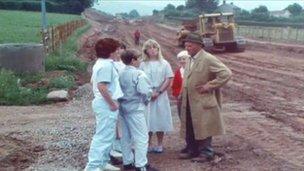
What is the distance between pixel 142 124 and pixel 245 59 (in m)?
23.2

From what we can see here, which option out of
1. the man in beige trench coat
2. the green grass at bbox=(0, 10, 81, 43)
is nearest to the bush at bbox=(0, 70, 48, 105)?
the man in beige trench coat

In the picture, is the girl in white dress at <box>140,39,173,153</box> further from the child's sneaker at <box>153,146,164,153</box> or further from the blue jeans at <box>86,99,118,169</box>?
the blue jeans at <box>86,99,118,169</box>

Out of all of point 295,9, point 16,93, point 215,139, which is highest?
point 295,9

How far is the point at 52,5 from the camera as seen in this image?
8344 cm

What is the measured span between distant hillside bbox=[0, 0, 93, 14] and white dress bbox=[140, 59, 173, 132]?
6907 cm

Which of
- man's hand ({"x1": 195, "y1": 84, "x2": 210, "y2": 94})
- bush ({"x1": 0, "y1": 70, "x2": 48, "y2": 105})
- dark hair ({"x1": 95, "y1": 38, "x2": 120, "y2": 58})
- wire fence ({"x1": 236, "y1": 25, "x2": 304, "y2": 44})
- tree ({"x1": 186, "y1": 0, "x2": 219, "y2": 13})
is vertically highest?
tree ({"x1": 186, "y1": 0, "x2": 219, "y2": 13})

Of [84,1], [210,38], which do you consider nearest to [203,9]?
[84,1]

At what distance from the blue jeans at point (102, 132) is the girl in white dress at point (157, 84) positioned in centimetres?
137

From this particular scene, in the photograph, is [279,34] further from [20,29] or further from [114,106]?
[114,106]

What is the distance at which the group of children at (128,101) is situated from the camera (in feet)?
25.7

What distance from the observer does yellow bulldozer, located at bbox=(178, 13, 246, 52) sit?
34625 millimetres

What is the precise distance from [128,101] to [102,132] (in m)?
0.63

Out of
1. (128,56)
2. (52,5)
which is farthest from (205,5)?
(128,56)

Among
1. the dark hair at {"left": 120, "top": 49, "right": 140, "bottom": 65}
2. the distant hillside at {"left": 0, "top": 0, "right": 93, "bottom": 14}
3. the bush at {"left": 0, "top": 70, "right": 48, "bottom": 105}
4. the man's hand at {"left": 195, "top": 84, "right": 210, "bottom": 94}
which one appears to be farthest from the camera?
the distant hillside at {"left": 0, "top": 0, "right": 93, "bottom": 14}
